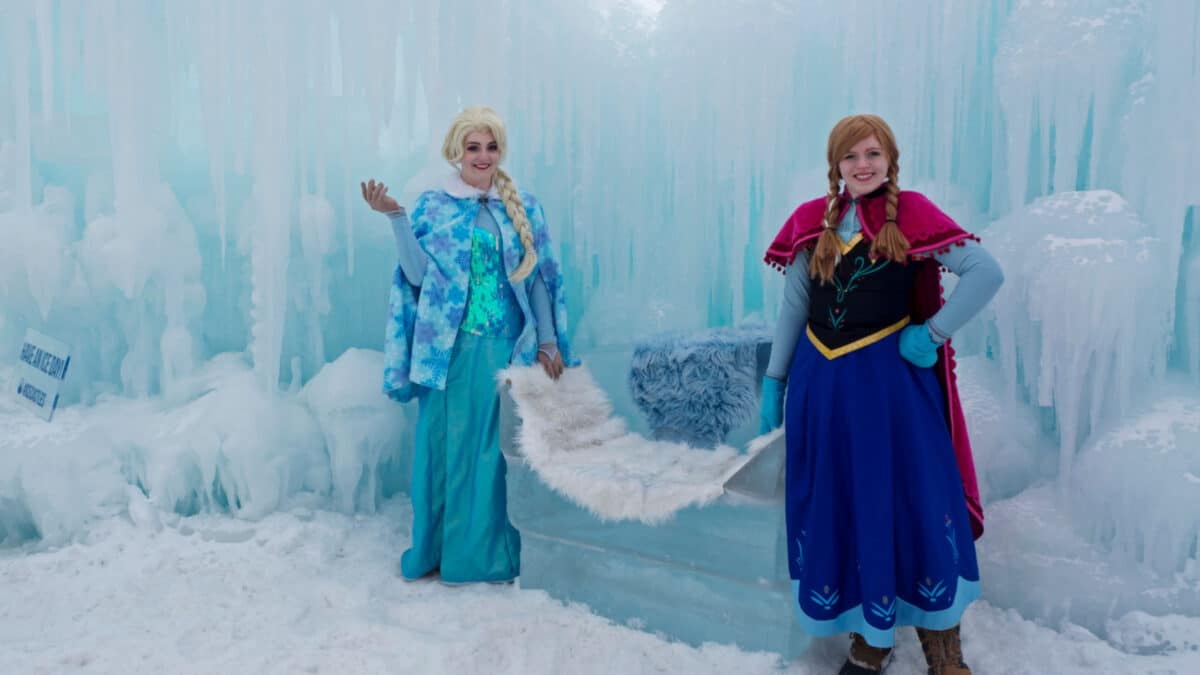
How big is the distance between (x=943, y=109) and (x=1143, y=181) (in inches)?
23.5

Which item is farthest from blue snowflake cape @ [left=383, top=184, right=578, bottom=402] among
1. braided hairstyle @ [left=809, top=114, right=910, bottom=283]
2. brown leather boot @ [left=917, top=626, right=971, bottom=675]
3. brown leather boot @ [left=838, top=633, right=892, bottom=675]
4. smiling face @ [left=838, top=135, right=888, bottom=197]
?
brown leather boot @ [left=917, top=626, right=971, bottom=675]

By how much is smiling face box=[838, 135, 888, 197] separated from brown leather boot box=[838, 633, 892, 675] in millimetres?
1059

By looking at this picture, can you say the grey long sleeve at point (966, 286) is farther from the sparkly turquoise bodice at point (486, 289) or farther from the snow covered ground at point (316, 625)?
the sparkly turquoise bodice at point (486, 289)

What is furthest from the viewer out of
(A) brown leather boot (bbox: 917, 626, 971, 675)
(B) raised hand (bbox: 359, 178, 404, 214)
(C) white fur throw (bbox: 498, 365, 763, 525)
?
(B) raised hand (bbox: 359, 178, 404, 214)

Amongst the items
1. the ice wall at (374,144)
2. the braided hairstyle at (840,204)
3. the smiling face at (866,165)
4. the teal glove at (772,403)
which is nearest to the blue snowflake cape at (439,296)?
the ice wall at (374,144)

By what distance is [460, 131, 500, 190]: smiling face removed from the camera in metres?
2.49

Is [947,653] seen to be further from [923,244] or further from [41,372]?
[41,372]

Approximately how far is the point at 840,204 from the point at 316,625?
6.03 ft

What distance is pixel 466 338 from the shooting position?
8.34ft

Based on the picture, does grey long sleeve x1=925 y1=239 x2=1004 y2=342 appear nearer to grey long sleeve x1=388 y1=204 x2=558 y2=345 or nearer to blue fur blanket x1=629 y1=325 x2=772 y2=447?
blue fur blanket x1=629 y1=325 x2=772 y2=447

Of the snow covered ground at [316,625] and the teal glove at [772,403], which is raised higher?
the teal glove at [772,403]

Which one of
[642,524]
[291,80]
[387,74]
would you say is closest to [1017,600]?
[642,524]

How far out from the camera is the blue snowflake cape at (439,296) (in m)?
2.49

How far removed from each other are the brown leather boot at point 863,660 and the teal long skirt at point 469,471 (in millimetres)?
1096
